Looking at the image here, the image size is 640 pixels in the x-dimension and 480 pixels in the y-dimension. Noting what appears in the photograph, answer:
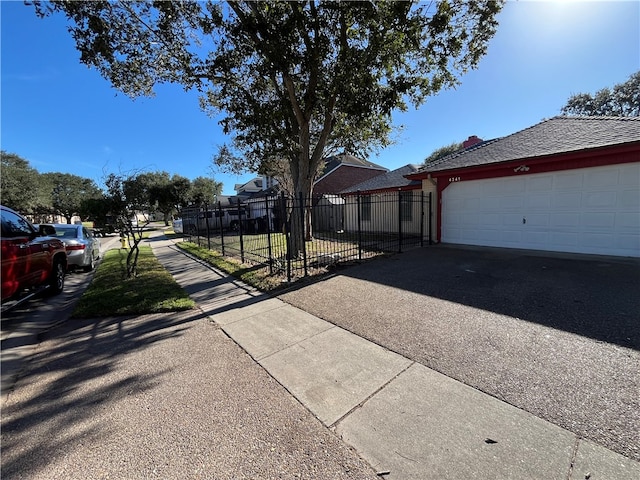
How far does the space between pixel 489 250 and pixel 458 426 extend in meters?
8.71

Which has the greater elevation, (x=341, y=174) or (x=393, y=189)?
(x=341, y=174)

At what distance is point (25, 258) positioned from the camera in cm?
503

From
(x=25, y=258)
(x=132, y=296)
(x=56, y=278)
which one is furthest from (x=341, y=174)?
(x=25, y=258)

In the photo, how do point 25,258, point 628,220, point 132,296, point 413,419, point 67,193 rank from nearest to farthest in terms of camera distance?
1. point 413,419
2. point 25,258
3. point 132,296
4. point 628,220
5. point 67,193

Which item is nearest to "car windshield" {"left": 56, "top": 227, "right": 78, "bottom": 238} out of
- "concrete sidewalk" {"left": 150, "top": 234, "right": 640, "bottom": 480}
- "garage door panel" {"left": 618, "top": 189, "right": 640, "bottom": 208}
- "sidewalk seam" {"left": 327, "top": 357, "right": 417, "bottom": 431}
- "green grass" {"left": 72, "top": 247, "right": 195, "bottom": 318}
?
"green grass" {"left": 72, "top": 247, "right": 195, "bottom": 318}

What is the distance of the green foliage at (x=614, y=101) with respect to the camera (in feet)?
90.1

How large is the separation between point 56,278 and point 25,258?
1962mm

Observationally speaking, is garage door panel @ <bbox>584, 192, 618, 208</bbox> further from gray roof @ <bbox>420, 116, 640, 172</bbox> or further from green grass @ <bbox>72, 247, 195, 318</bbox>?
green grass @ <bbox>72, 247, 195, 318</bbox>

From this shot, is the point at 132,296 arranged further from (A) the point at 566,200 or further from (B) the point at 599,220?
(B) the point at 599,220

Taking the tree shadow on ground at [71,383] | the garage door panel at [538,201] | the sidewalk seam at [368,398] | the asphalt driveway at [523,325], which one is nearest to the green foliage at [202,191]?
the tree shadow on ground at [71,383]

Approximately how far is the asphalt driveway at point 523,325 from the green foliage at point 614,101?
3282 centimetres

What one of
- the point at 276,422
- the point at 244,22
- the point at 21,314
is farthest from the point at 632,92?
the point at 21,314

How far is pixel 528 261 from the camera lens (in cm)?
777

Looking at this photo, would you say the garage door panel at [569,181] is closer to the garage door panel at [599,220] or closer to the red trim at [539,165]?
the red trim at [539,165]
